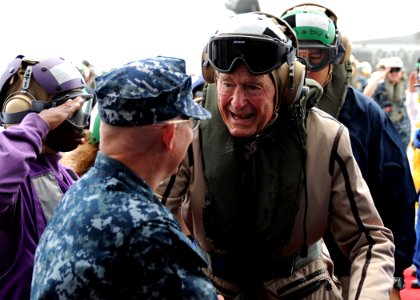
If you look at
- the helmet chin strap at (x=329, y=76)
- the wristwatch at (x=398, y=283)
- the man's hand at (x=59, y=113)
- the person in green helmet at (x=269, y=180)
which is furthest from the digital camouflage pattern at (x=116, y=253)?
the helmet chin strap at (x=329, y=76)

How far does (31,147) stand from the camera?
255 cm

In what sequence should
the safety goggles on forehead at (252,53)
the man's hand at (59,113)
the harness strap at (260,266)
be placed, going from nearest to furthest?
the safety goggles on forehead at (252,53) → the harness strap at (260,266) → the man's hand at (59,113)

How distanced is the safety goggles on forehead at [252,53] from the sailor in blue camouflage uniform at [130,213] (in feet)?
1.91

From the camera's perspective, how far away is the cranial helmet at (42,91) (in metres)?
2.76

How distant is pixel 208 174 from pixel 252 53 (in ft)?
1.54

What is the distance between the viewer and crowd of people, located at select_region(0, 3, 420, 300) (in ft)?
5.32

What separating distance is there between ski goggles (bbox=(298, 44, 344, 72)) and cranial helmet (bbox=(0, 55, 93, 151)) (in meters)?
1.13

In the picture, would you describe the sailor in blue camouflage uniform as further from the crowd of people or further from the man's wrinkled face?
the man's wrinkled face

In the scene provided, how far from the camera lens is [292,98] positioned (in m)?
2.39

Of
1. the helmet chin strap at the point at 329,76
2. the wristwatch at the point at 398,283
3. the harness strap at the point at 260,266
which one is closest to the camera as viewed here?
the harness strap at the point at 260,266

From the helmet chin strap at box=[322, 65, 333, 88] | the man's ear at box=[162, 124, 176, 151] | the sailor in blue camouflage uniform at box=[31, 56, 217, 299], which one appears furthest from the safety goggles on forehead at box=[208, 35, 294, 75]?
the helmet chin strap at box=[322, 65, 333, 88]

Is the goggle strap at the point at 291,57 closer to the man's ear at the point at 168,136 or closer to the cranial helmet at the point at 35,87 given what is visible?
the man's ear at the point at 168,136

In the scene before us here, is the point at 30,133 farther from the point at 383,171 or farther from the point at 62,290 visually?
the point at 383,171

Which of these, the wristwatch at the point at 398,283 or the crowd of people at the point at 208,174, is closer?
the crowd of people at the point at 208,174
